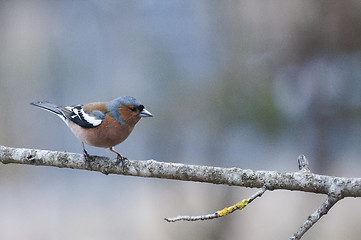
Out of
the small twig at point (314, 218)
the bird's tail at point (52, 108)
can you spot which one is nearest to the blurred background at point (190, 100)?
the bird's tail at point (52, 108)

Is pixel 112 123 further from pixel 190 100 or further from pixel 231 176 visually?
pixel 190 100

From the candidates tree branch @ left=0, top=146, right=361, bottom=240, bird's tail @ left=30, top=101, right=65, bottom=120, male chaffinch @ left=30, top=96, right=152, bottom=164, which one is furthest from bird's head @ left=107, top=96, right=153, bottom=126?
bird's tail @ left=30, top=101, right=65, bottom=120

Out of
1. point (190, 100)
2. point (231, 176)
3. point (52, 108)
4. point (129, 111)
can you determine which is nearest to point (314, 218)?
point (231, 176)

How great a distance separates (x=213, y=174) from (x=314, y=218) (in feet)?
1.79

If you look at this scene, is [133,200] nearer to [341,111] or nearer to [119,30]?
[119,30]

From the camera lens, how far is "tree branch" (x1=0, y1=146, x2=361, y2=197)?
2014mm

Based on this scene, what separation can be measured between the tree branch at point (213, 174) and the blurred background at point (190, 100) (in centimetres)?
232

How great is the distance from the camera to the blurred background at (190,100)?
15.7 ft

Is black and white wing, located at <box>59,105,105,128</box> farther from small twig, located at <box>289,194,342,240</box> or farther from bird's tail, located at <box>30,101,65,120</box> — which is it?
small twig, located at <box>289,194,342,240</box>

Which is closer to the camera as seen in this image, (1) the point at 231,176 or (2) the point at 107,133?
(1) the point at 231,176

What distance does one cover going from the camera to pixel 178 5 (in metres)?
5.62

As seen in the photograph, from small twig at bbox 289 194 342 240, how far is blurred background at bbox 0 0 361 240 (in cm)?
266

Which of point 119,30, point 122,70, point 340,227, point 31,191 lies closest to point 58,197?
point 31,191

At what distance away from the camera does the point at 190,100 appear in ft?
18.0
